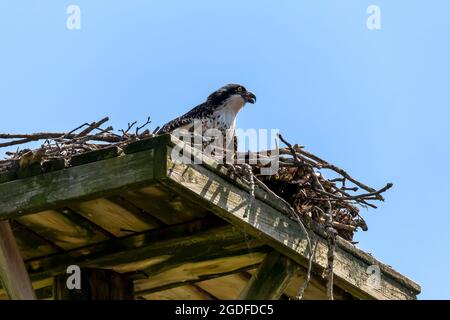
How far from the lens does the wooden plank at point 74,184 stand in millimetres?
5504

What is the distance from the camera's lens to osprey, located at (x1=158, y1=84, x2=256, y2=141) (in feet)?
30.8

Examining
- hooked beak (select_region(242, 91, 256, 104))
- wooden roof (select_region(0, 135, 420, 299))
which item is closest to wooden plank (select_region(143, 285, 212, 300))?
wooden roof (select_region(0, 135, 420, 299))

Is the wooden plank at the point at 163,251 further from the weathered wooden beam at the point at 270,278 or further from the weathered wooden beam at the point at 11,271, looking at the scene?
the weathered wooden beam at the point at 11,271

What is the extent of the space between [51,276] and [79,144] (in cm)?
81

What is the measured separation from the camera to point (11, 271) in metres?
6.06

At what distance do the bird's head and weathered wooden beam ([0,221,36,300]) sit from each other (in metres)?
4.14

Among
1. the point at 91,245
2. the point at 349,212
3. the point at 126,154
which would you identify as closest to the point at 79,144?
the point at 91,245

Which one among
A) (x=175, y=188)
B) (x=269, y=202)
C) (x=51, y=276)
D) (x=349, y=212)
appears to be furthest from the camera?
(x=349, y=212)

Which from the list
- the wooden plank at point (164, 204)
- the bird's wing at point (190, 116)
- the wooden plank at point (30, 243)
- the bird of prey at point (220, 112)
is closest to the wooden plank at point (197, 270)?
the wooden plank at point (164, 204)

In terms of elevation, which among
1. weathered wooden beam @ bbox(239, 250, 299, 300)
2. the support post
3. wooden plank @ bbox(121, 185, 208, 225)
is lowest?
the support post

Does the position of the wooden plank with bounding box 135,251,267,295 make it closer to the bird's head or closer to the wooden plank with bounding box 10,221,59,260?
the wooden plank with bounding box 10,221,59,260

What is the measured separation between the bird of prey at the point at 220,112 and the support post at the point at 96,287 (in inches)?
104

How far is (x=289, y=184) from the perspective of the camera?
261 inches
